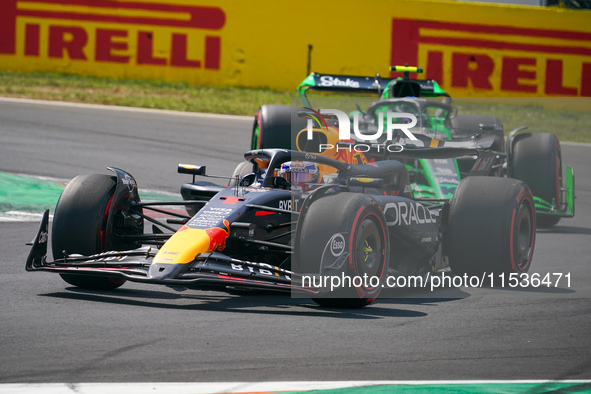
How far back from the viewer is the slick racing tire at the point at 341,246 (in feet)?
18.8

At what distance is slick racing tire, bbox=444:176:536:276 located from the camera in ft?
22.5

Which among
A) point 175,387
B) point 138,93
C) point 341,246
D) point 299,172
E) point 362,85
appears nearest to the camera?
point 175,387

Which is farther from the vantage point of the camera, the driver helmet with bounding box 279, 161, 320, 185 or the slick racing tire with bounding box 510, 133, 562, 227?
the slick racing tire with bounding box 510, 133, 562, 227

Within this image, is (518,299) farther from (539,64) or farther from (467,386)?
(539,64)

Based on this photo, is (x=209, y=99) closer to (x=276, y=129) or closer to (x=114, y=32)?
(x=114, y=32)

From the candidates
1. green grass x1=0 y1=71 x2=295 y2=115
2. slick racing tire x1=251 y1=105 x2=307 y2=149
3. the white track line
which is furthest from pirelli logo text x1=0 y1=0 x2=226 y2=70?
the white track line

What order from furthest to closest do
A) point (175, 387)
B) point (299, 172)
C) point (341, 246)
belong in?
point (299, 172) < point (341, 246) < point (175, 387)

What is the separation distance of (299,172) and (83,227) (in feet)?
5.17

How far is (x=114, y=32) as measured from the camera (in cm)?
1833

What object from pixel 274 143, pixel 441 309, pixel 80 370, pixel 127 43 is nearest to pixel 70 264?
pixel 80 370

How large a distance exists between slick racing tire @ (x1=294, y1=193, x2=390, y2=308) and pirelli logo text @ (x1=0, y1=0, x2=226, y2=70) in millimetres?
13059

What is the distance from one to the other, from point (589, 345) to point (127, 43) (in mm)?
14682

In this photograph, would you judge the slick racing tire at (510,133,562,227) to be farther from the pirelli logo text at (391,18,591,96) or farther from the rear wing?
the pirelli logo text at (391,18,591,96)

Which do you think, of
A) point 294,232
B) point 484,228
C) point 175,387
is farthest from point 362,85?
point 175,387
